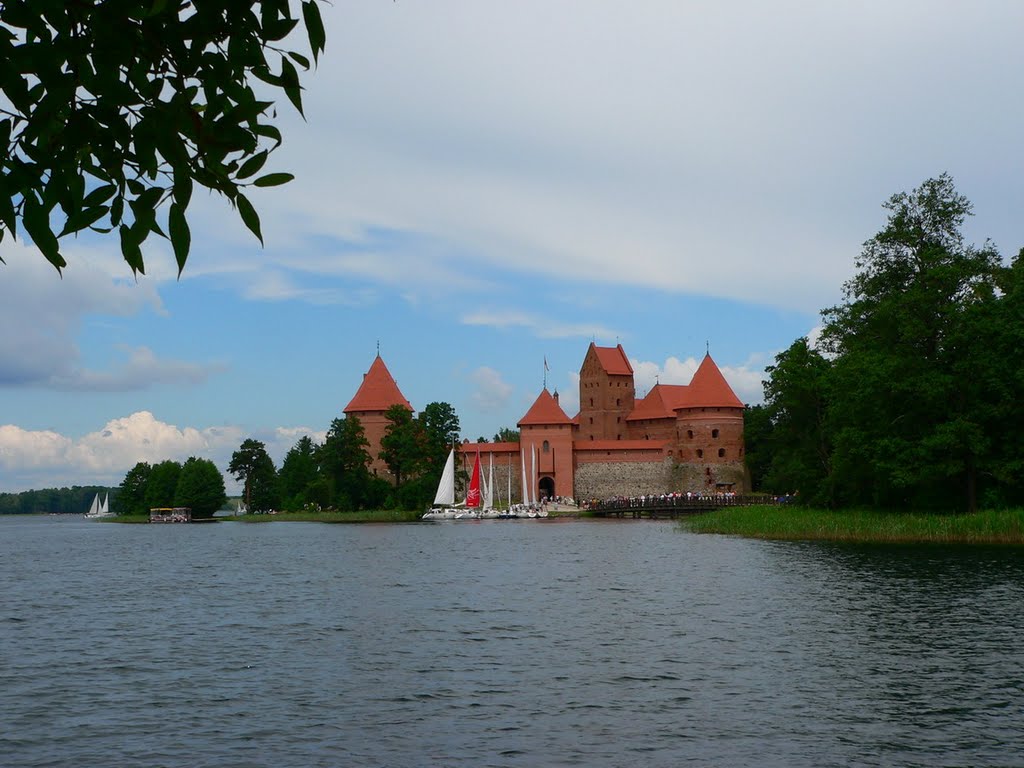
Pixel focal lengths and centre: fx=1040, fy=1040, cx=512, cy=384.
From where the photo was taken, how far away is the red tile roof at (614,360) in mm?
89188

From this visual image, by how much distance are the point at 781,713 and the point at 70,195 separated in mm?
9776

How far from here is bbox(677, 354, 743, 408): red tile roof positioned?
78.9 meters

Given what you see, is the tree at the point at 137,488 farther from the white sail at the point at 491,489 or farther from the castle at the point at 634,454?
the white sail at the point at 491,489

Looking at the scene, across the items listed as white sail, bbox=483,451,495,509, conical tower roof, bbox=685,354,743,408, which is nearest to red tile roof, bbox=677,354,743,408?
conical tower roof, bbox=685,354,743,408

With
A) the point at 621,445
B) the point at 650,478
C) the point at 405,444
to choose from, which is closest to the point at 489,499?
the point at 405,444

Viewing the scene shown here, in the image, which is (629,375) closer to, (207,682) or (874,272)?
(874,272)

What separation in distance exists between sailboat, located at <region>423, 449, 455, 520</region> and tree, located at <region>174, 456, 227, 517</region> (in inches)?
1295

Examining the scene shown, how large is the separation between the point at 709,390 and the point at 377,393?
26.6 meters

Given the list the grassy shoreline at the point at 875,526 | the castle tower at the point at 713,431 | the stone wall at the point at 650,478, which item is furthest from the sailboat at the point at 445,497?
the grassy shoreline at the point at 875,526

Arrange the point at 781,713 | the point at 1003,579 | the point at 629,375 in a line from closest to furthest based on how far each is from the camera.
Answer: the point at 781,713, the point at 1003,579, the point at 629,375

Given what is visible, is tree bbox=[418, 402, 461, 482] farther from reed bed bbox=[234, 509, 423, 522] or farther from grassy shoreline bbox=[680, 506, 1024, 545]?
grassy shoreline bbox=[680, 506, 1024, 545]

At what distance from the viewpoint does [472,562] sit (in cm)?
3225

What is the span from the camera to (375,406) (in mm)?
83688

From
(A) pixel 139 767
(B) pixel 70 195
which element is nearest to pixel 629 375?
(A) pixel 139 767
